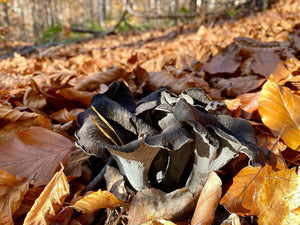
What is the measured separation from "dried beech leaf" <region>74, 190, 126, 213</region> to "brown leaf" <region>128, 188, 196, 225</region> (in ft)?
0.31

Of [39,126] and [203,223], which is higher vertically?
[39,126]

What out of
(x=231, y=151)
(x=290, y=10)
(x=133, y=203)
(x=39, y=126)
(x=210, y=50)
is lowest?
(x=133, y=203)

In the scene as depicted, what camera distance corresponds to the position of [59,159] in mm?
1498

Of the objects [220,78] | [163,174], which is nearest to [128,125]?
[163,174]

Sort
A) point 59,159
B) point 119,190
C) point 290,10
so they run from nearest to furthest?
1. point 119,190
2. point 59,159
3. point 290,10

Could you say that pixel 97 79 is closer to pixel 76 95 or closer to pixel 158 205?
pixel 76 95

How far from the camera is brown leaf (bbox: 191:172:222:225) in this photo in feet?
3.55

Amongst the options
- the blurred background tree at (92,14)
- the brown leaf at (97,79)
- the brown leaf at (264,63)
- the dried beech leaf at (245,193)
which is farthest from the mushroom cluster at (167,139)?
the blurred background tree at (92,14)

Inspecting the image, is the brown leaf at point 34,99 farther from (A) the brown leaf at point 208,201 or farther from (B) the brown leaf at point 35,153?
(A) the brown leaf at point 208,201

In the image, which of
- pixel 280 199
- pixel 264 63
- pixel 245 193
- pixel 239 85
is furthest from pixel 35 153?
pixel 264 63

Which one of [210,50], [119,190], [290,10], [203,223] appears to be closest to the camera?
[203,223]

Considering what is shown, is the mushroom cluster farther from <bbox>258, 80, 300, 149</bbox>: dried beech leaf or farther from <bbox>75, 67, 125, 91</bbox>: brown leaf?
<bbox>75, 67, 125, 91</bbox>: brown leaf

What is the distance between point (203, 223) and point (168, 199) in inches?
7.4

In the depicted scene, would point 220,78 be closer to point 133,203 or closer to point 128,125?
point 128,125
